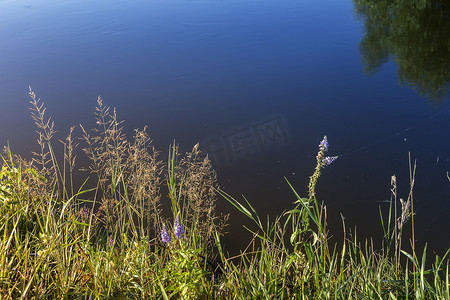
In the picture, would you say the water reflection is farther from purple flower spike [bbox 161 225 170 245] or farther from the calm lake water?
purple flower spike [bbox 161 225 170 245]

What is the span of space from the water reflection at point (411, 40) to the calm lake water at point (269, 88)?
0.03m

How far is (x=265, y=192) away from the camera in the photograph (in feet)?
11.3

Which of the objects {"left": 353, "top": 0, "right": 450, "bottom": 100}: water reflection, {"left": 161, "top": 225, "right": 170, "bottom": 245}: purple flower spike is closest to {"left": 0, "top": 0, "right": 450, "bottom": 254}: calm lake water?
{"left": 353, "top": 0, "right": 450, "bottom": 100}: water reflection

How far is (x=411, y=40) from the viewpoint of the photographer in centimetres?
626

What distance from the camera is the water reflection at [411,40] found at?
5223mm

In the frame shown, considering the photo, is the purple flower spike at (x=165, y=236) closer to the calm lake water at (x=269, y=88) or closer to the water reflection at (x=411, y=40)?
the calm lake water at (x=269, y=88)

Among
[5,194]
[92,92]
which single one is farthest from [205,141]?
[5,194]

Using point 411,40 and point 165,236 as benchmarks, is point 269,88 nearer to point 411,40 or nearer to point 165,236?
point 411,40

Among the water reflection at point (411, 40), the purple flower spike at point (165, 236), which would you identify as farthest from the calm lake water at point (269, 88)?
the purple flower spike at point (165, 236)

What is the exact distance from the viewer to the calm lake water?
3.54 m

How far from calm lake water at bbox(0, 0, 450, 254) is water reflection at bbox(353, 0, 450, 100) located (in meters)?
0.03

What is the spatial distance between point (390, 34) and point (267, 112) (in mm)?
3015

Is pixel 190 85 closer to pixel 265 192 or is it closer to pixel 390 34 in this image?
pixel 265 192

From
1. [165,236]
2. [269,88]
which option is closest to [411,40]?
[269,88]
